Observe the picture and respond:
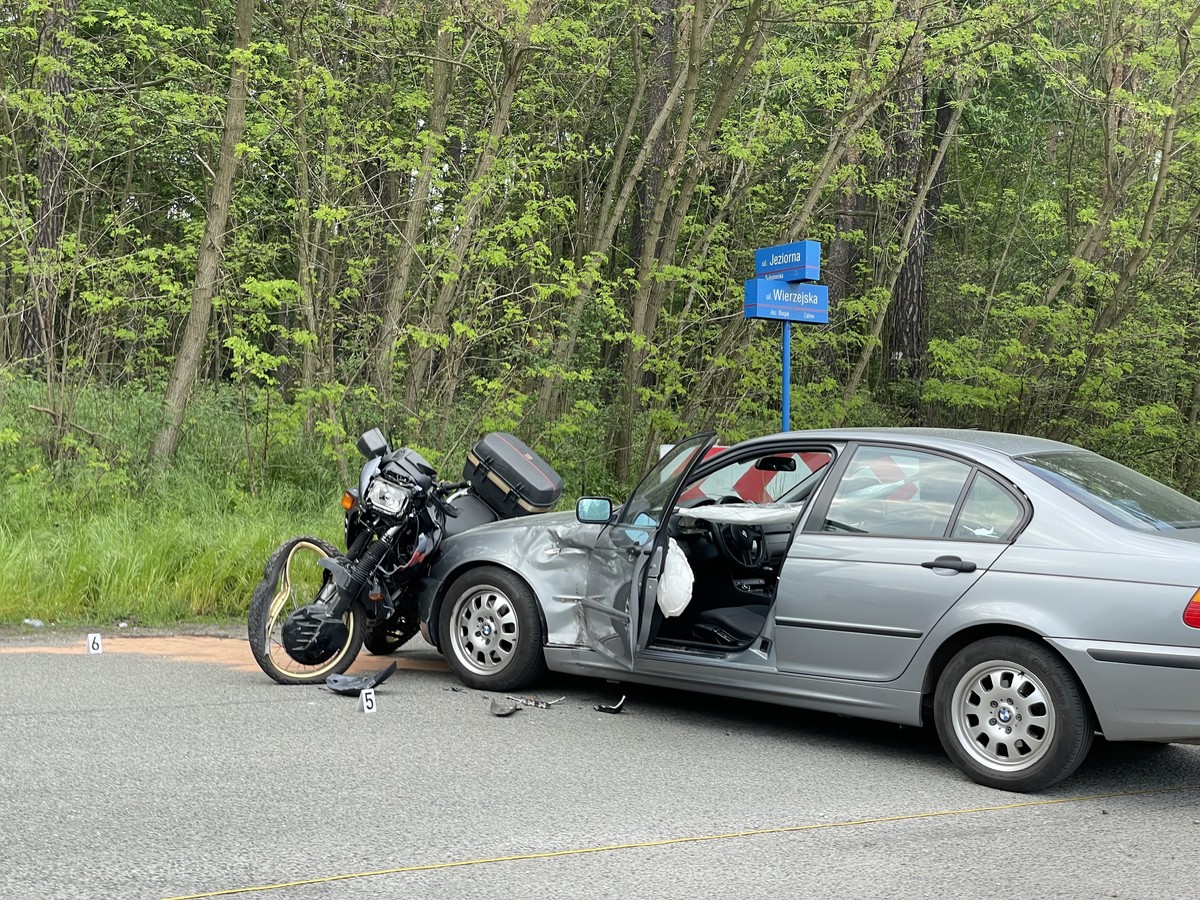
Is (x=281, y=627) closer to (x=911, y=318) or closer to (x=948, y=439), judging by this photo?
(x=948, y=439)

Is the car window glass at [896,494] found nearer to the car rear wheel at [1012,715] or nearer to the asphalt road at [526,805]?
the car rear wheel at [1012,715]

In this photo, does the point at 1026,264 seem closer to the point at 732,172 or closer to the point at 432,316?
the point at 732,172

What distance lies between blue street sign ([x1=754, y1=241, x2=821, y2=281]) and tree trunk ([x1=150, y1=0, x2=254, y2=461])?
5.39 metres

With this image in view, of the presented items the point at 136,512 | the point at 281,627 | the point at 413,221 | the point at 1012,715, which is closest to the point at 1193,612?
the point at 1012,715

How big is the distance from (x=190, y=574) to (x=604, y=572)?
14.4 ft

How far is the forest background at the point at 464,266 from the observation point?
12.2m

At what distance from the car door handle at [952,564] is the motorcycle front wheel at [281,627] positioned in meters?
3.28

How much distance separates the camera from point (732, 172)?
51.4ft

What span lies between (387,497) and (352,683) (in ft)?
3.49

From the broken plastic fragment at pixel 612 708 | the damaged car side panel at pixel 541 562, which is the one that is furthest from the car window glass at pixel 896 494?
the broken plastic fragment at pixel 612 708

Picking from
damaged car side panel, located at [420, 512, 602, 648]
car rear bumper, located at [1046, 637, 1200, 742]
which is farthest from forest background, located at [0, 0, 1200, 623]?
car rear bumper, located at [1046, 637, 1200, 742]

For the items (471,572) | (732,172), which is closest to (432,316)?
(732,172)

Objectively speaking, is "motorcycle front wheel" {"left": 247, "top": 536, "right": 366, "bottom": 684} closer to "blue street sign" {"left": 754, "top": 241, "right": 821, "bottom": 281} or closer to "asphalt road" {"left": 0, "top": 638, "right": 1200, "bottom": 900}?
"asphalt road" {"left": 0, "top": 638, "right": 1200, "bottom": 900}

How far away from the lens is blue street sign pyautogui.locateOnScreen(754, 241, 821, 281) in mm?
10711
